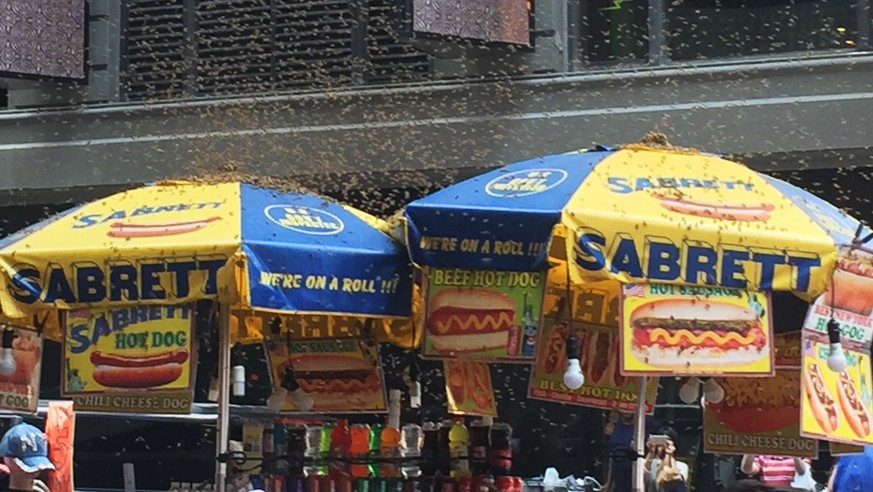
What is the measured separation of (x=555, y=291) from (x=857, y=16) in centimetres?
544

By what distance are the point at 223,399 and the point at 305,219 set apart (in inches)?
31.2

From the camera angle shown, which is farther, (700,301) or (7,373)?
(7,373)

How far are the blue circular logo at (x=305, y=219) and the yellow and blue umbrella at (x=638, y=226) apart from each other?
0.46 m

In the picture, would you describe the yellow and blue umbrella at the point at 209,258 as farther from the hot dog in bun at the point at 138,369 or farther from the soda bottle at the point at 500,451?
the soda bottle at the point at 500,451

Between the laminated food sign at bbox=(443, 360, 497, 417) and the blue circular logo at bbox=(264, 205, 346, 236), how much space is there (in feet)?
3.08

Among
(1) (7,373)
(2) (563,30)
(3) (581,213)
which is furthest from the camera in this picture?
(2) (563,30)

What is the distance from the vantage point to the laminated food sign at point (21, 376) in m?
6.20

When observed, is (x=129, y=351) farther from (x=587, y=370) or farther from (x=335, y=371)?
(x=587, y=370)

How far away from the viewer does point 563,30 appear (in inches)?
465

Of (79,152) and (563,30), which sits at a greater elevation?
(563,30)

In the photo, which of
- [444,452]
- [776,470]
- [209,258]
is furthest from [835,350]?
[776,470]

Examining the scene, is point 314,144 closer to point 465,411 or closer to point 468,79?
point 468,79

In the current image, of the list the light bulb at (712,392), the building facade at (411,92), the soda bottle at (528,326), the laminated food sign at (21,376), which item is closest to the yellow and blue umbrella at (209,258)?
the laminated food sign at (21,376)

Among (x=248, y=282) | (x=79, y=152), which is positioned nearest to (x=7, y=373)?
(x=248, y=282)
